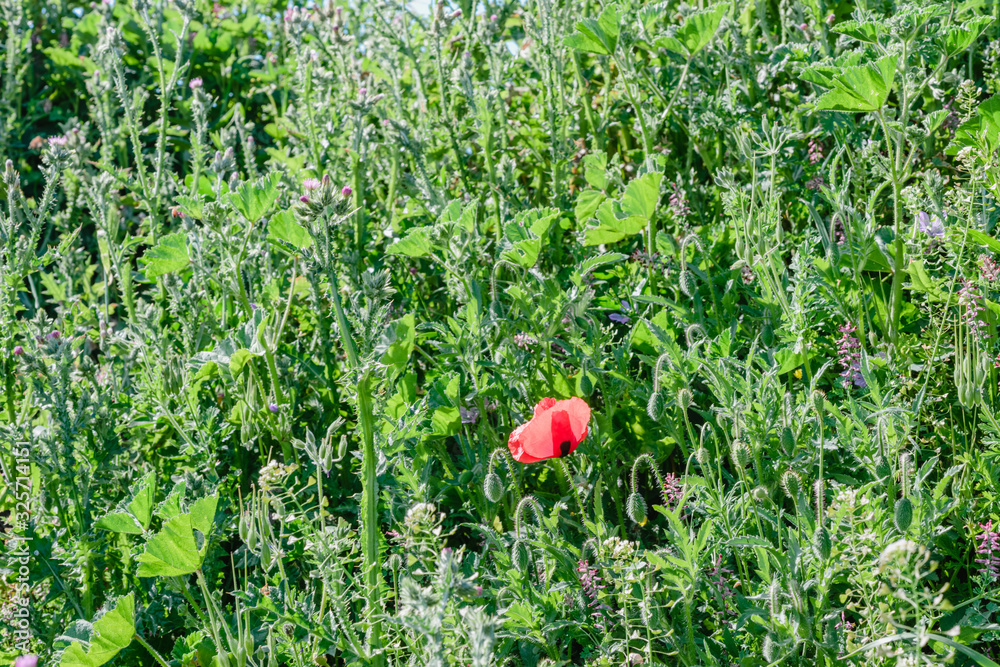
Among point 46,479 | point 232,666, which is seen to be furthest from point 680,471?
point 46,479

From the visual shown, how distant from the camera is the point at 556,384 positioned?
2230 millimetres

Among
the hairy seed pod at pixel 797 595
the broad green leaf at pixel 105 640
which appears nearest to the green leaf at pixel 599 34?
the hairy seed pod at pixel 797 595

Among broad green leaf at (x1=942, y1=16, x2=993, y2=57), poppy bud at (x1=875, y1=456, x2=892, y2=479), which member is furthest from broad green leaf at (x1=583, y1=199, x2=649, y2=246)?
poppy bud at (x1=875, y1=456, x2=892, y2=479)

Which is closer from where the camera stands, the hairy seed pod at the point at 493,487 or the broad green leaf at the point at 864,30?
the hairy seed pod at the point at 493,487

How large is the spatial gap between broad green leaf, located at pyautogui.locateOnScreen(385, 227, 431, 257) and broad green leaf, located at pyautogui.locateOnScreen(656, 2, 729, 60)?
859mm

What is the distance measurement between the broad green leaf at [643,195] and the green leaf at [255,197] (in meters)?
0.83

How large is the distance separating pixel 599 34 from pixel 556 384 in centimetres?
93

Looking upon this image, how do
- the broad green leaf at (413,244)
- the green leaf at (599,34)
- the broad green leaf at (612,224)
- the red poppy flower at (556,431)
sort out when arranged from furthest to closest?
the green leaf at (599,34)
the broad green leaf at (612,224)
the broad green leaf at (413,244)
the red poppy flower at (556,431)

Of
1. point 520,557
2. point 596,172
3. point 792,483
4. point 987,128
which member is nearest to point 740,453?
point 792,483

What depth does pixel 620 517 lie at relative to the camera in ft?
6.67

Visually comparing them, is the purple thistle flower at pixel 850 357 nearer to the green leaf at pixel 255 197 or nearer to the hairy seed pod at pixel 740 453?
the hairy seed pod at pixel 740 453

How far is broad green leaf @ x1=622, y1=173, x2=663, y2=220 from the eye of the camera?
Result: 7.11 ft

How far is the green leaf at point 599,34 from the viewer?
2.37 m

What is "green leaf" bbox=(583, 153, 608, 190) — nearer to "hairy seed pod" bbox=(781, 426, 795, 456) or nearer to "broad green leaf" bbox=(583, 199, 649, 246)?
"broad green leaf" bbox=(583, 199, 649, 246)
